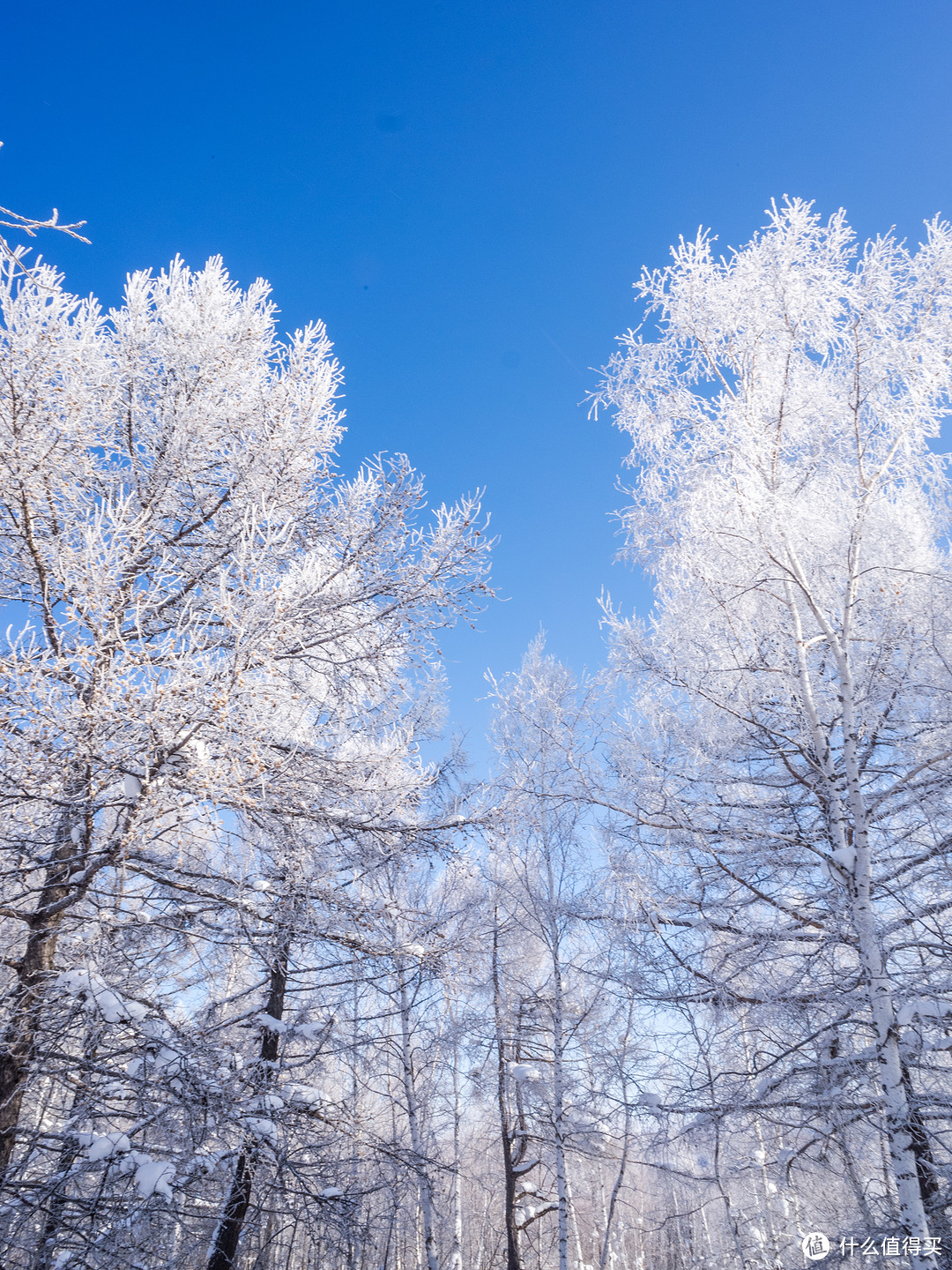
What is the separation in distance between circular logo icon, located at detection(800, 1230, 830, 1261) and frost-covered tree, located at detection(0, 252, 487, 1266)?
432cm

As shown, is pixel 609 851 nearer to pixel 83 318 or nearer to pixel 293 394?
pixel 293 394

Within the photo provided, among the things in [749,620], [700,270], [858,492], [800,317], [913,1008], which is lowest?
[913,1008]

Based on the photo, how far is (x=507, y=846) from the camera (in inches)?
380

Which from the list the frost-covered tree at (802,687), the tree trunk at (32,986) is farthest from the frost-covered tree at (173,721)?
the frost-covered tree at (802,687)

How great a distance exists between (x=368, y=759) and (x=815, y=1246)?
5684 millimetres

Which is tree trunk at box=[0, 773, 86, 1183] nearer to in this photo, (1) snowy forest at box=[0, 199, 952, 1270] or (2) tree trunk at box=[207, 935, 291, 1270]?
(1) snowy forest at box=[0, 199, 952, 1270]

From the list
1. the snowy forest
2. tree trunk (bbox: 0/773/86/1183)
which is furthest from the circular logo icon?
tree trunk (bbox: 0/773/86/1183)

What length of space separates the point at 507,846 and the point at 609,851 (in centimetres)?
364

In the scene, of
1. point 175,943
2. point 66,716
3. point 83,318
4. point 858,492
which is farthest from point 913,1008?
point 83,318

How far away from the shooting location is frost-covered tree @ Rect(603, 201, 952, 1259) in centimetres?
505

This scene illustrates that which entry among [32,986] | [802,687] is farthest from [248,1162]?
[802,687]

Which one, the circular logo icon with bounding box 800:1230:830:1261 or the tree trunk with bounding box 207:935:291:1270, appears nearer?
the tree trunk with bounding box 207:935:291:1270

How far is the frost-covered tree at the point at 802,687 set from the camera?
5055 millimetres

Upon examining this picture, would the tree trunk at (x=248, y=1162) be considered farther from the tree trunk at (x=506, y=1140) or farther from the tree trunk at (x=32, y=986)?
the tree trunk at (x=506, y=1140)
